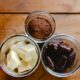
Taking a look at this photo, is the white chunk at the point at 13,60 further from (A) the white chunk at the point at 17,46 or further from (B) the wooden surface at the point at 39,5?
(B) the wooden surface at the point at 39,5

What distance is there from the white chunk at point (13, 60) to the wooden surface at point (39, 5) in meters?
0.16

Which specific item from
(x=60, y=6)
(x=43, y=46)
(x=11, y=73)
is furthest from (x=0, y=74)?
(x=60, y=6)

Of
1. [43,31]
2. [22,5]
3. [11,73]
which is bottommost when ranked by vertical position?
[11,73]

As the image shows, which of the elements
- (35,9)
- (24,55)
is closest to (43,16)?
(35,9)

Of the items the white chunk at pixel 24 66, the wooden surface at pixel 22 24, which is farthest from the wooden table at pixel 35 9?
the white chunk at pixel 24 66

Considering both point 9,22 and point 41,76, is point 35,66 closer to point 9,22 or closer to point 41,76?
point 41,76

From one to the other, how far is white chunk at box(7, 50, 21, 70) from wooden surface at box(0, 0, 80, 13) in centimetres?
A: 16

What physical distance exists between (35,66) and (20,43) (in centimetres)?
8

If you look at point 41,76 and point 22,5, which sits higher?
point 22,5

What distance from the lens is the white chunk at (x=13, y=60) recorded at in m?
0.89

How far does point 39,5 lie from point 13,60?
213 mm

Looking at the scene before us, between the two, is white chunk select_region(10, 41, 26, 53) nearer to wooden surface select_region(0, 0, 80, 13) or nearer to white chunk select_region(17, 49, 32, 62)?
white chunk select_region(17, 49, 32, 62)

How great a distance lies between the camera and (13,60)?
0.88 meters

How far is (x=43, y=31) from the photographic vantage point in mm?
940
